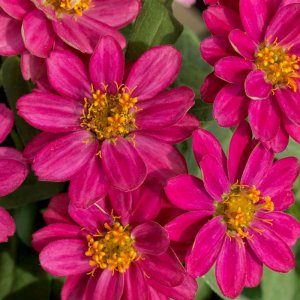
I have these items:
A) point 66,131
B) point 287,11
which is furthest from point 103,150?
point 287,11

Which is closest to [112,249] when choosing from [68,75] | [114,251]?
[114,251]

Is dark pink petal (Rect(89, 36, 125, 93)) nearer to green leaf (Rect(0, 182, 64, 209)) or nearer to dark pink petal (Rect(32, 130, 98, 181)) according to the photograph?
dark pink petal (Rect(32, 130, 98, 181))

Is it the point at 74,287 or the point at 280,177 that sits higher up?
the point at 280,177

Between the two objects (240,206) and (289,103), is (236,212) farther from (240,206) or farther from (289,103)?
(289,103)

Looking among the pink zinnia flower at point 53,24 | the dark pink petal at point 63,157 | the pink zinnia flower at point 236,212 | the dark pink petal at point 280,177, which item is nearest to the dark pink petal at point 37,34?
the pink zinnia flower at point 53,24

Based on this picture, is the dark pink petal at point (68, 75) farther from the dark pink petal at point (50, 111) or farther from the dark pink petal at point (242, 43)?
the dark pink petal at point (242, 43)
